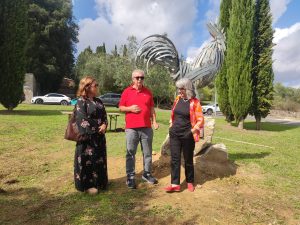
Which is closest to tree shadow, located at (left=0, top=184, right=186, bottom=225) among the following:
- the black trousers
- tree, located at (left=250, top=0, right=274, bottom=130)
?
the black trousers

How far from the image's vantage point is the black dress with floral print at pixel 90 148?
496cm

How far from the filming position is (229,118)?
64.0ft

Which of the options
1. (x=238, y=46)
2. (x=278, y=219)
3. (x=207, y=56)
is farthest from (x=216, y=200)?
(x=238, y=46)

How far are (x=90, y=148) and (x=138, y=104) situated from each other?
105cm

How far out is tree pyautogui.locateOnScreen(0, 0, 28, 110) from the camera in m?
18.3

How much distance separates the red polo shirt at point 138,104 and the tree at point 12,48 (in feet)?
50.4

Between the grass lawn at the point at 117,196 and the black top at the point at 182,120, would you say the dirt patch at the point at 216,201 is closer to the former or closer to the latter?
the grass lawn at the point at 117,196

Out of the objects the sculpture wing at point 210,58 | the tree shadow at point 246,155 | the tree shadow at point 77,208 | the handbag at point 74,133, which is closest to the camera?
the tree shadow at point 77,208

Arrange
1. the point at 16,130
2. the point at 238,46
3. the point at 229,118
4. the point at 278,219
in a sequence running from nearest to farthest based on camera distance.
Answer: the point at 278,219
the point at 16,130
the point at 238,46
the point at 229,118

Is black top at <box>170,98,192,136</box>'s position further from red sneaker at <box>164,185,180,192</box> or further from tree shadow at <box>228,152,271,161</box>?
tree shadow at <box>228,152,271,161</box>

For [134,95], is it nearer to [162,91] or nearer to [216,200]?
[216,200]

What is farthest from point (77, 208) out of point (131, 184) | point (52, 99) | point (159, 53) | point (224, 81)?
point (52, 99)

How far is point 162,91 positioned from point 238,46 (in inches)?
768

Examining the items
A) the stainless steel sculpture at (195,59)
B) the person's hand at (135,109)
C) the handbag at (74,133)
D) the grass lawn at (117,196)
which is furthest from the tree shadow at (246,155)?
the handbag at (74,133)
